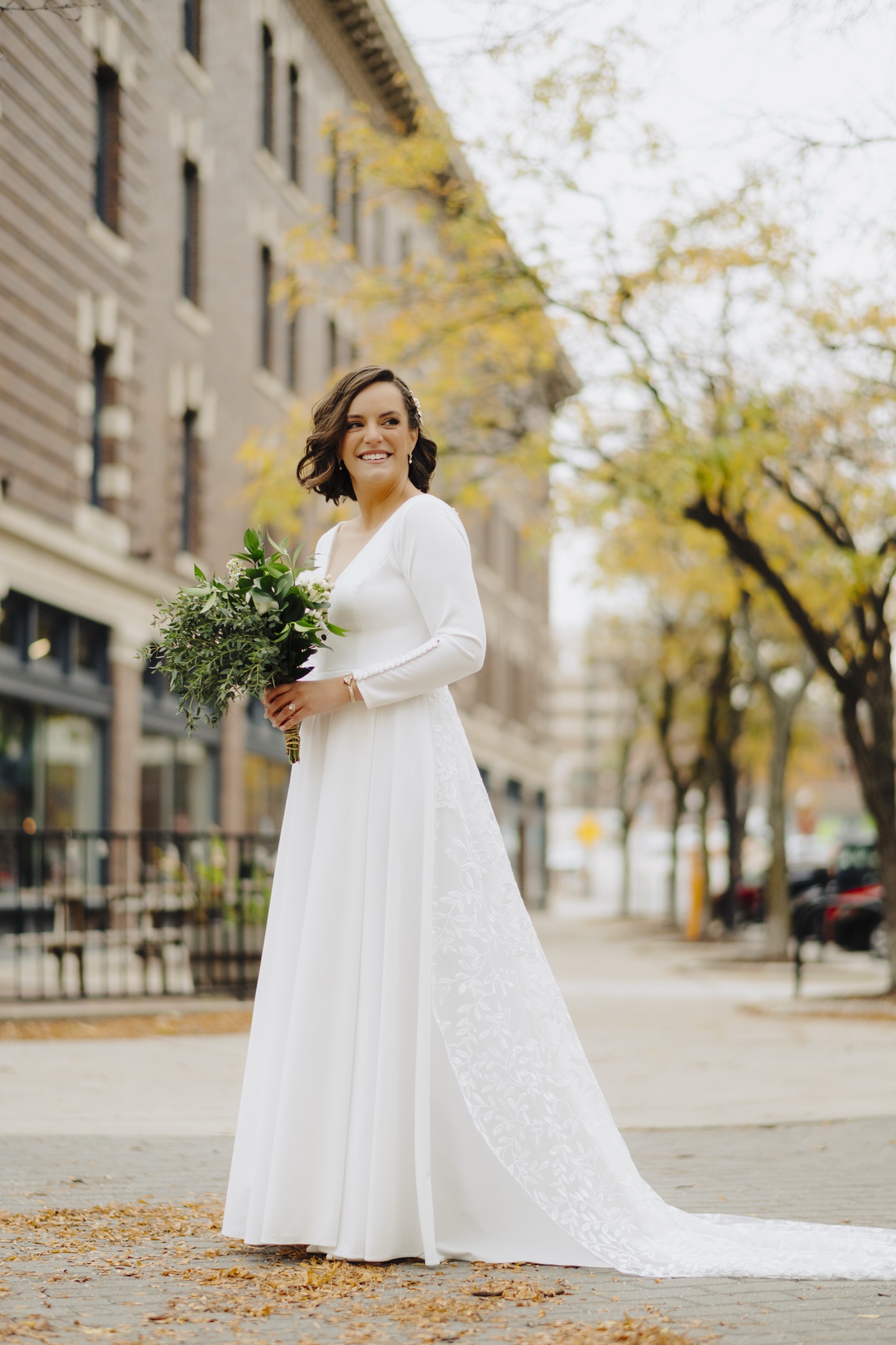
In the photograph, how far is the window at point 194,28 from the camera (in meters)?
22.0

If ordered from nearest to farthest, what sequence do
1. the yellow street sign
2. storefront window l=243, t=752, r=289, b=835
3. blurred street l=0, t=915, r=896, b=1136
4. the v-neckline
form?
1. the v-neckline
2. blurred street l=0, t=915, r=896, b=1136
3. storefront window l=243, t=752, r=289, b=835
4. the yellow street sign

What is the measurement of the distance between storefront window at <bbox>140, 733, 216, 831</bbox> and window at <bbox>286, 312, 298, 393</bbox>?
6.67 metres

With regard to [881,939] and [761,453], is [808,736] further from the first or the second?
[761,453]

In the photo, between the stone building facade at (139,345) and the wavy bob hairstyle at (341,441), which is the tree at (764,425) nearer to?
the stone building facade at (139,345)

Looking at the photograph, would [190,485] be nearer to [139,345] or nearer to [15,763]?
[139,345]

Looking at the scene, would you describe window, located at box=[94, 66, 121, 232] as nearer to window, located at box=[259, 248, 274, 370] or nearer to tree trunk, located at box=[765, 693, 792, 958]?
window, located at box=[259, 248, 274, 370]

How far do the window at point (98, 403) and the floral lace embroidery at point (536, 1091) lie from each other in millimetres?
15213

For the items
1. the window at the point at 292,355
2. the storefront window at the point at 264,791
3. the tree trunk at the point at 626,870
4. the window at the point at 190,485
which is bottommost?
the tree trunk at the point at 626,870

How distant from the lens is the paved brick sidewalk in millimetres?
3764

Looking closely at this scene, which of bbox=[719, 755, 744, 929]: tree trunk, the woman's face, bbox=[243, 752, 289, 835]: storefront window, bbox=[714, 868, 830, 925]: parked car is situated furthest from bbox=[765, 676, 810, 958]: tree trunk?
the woman's face

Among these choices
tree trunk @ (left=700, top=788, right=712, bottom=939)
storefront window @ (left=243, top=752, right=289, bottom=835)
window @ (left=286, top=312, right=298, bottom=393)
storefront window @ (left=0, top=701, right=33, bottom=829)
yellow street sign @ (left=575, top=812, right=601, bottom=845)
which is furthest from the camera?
yellow street sign @ (left=575, top=812, right=601, bottom=845)

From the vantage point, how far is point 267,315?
25.0m

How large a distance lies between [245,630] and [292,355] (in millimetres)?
22322

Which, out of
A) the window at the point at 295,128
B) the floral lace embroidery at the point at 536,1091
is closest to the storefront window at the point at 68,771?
the window at the point at 295,128
